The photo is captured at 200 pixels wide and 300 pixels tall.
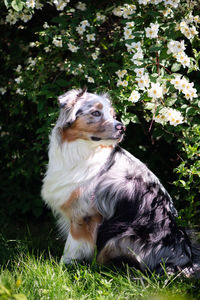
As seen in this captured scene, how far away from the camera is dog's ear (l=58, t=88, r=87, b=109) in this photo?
134 inches

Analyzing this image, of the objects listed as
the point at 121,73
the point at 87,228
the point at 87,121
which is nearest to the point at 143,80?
the point at 121,73

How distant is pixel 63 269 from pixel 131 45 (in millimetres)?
1993

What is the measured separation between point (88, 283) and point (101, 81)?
185 centimetres

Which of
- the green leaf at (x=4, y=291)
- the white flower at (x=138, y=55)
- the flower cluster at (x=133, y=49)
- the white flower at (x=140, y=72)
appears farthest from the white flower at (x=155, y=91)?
the green leaf at (x=4, y=291)

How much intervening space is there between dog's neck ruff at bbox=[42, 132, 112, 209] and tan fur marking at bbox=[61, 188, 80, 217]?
0.10 ft

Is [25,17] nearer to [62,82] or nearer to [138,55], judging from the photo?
[62,82]

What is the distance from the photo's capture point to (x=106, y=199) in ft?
11.3

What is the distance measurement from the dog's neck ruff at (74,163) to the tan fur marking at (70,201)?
1.2 inches

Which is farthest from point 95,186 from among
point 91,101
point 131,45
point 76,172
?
point 131,45

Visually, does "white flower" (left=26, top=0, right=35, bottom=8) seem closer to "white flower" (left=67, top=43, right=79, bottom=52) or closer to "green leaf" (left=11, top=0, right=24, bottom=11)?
"green leaf" (left=11, top=0, right=24, bottom=11)

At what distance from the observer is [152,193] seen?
3504 millimetres

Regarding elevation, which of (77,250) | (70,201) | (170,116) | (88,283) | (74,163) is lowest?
(88,283)

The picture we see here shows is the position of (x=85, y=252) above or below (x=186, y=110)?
below

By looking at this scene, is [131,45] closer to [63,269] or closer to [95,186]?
[95,186]
